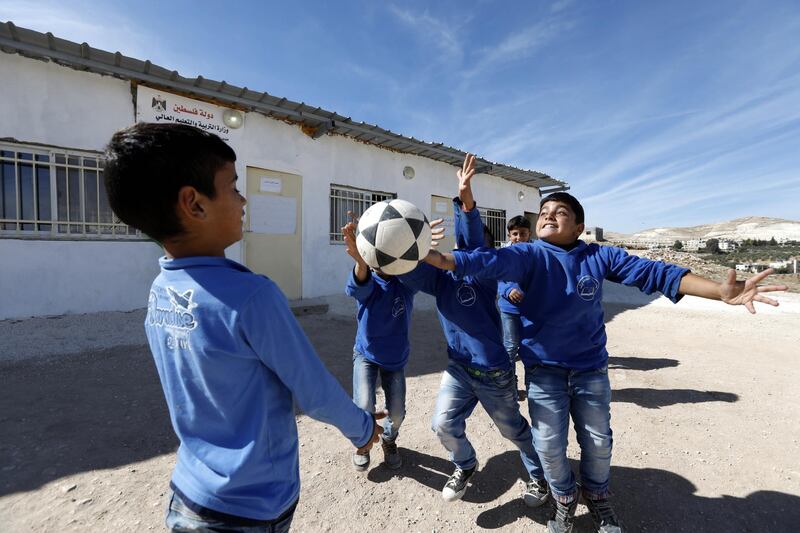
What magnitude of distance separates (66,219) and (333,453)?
6191 millimetres

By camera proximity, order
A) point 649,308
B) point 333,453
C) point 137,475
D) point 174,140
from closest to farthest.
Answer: point 174,140
point 137,475
point 333,453
point 649,308

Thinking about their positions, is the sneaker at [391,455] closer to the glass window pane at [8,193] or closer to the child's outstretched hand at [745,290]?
the child's outstretched hand at [745,290]

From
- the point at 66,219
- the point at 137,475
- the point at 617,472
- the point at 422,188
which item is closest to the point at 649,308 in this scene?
the point at 422,188

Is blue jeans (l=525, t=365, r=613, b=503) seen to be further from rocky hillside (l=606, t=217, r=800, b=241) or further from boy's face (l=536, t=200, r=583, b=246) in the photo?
rocky hillside (l=606, t=217, r=800, b=241)

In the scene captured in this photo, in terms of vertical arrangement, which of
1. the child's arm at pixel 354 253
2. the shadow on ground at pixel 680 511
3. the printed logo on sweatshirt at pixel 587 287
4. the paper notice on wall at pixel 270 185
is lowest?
the shadow on ground at pixel 680 511

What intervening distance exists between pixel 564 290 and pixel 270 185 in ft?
23.6

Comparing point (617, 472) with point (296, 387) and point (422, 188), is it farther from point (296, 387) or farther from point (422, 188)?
point (422, 188)

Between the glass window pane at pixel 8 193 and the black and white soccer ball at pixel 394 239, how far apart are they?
21.6 ft

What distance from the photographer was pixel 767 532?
2.08 metres

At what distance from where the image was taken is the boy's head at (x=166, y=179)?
98cm

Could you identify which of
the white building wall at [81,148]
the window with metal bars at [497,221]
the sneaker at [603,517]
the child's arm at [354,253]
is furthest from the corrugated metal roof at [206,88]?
the sneaker at [603,517]

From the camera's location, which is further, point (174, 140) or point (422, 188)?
point (422, 188)

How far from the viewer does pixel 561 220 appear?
87.0 inches

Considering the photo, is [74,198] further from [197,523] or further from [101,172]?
[197,523]
